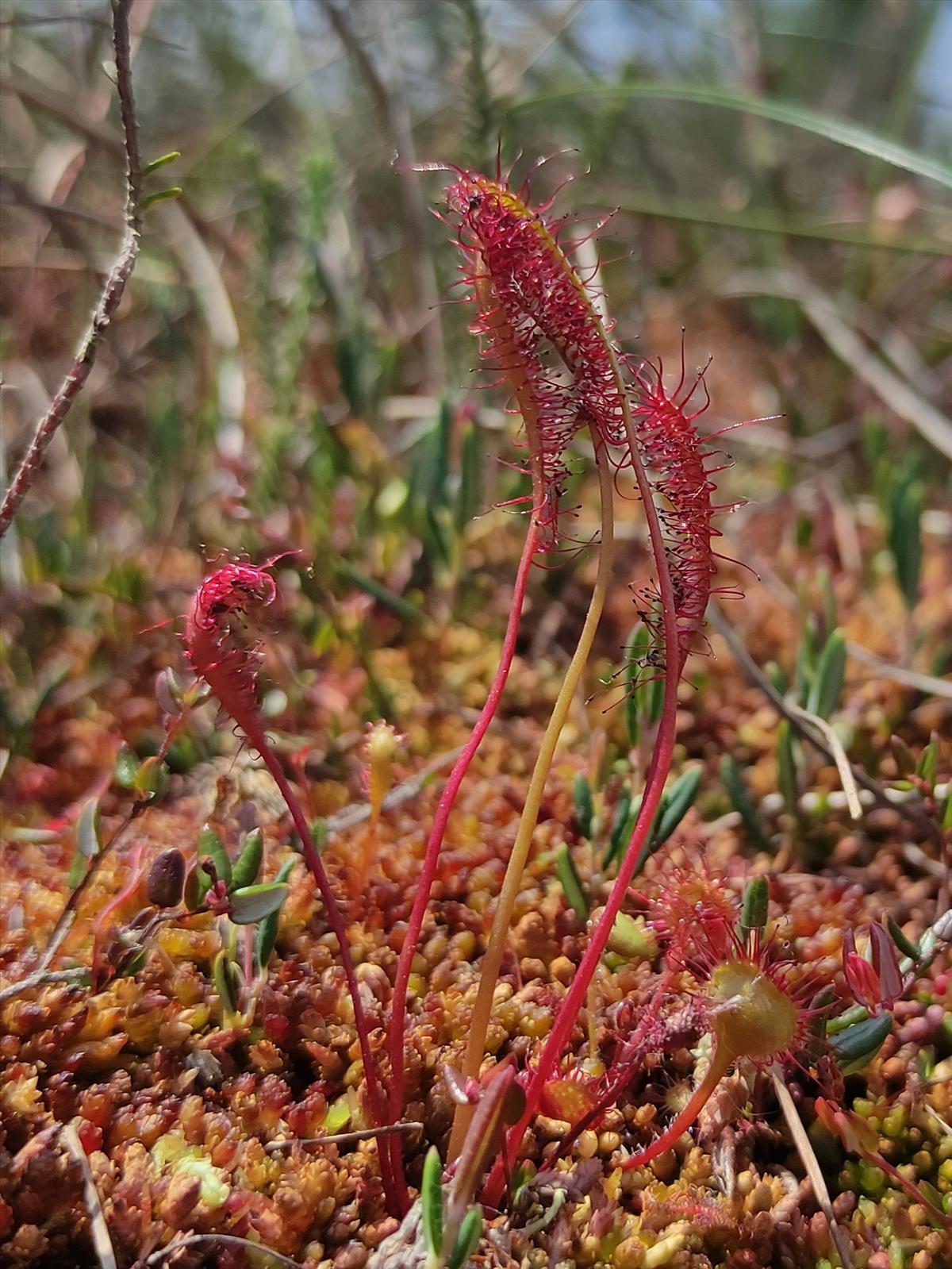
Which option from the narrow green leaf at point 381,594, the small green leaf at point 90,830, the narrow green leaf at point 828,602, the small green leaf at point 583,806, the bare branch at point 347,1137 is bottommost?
the bare branch at point 347,1137

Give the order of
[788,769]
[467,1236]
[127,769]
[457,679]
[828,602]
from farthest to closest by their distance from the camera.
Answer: [457,679] → [828,602] → [788,769] → [127,769] → [467,1236]

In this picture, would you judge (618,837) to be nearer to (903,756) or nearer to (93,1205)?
(903,756)

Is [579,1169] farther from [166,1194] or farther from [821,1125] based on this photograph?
[166,1194]

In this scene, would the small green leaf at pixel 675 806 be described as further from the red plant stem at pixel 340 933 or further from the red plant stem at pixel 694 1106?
the red plant stem at pixel 340 933

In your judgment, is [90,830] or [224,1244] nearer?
[224,1244]

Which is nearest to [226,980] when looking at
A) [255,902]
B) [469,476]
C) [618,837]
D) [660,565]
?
[255,902]

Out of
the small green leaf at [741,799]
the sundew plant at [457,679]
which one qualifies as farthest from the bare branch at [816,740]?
the small green leaf at [741,799]
